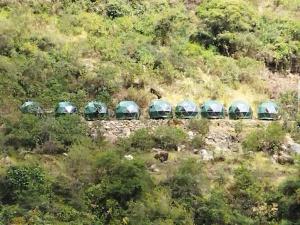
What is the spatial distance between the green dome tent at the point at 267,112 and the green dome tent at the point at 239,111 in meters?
0.64

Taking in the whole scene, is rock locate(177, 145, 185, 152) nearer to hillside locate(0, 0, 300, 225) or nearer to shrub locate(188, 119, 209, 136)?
hillside locate(0, 0, 300, 225)

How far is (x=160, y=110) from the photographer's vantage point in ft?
145

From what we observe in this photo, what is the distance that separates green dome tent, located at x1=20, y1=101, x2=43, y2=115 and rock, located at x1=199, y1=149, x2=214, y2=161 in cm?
1011

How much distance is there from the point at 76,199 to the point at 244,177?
8713 millimetres

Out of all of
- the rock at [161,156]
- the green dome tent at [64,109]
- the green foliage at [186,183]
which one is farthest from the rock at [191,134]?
the green dome tent at [64,109]

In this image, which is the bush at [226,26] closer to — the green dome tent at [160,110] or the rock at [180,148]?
the green dome tent at [160,110]

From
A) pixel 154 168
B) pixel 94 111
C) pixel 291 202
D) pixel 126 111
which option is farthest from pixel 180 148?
pixel 291 202

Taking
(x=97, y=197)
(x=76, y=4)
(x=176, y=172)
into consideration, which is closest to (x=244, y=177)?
(x=176, y=172)

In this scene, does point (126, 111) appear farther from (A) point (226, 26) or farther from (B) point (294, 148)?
(A) point (226, 26)

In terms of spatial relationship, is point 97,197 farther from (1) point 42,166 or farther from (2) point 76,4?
(2) point 76,4

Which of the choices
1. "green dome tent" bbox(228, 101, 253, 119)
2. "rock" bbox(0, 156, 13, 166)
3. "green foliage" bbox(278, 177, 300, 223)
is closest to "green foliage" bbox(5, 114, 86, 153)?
"rock" bbox(0, 156, 13, 166)

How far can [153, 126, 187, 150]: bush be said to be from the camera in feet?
134

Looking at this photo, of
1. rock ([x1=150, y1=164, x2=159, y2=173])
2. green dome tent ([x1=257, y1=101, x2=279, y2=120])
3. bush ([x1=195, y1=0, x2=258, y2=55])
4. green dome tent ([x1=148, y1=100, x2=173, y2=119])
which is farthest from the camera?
bush ([x1=195, y1=0, x2=258, y2=55])

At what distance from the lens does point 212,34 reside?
54.9m
